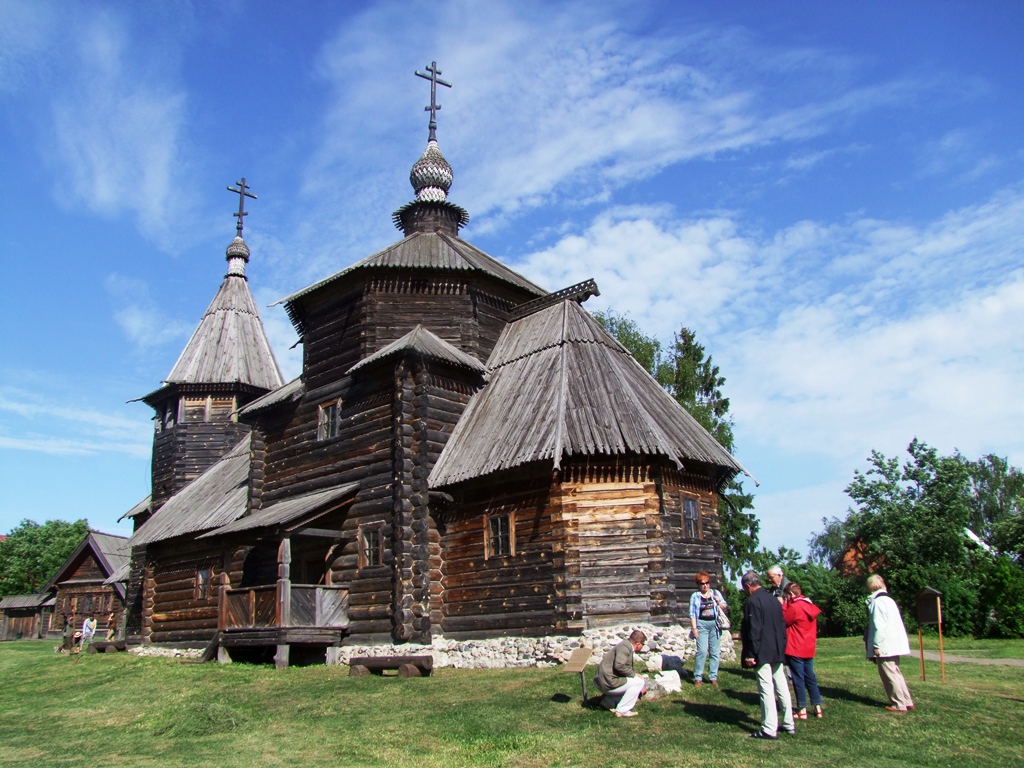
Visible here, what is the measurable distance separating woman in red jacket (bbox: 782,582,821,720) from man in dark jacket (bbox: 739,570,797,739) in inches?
37.2

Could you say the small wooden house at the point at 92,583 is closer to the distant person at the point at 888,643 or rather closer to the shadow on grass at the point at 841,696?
the shadow on grass at the point at 841,696

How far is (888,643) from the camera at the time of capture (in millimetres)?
10430

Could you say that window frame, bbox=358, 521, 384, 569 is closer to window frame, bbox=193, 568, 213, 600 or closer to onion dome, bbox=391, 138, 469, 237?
window frame, bbox=193, 568, 213, 600

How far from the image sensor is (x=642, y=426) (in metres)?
17.8

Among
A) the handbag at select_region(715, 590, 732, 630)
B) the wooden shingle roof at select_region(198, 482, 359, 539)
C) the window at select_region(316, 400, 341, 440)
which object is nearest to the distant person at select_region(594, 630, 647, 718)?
the handbag at select_region(715, 590, 732, 630)

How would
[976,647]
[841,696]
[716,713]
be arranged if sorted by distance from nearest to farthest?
[716,713] < [841,696] < [976,647]

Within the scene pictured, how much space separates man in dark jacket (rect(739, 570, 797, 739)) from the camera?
905 cm

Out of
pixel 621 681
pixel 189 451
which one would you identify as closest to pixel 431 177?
pixel 189 451

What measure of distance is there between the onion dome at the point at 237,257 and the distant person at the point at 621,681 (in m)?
33.3

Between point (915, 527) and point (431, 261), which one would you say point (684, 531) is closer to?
point (431, 261)

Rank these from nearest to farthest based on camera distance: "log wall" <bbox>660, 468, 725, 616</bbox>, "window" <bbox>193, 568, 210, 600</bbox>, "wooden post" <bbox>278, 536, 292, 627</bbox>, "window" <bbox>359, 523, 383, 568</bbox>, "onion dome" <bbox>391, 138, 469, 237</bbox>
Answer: "log wall" <bbox>660, 468, 725, 616</bbox>, "wooden post" <bbox>278, 536, 292, 627</bbox>, "window" <bbox>359, 523, 383, 568</bbox>, "window" <bbox>193, 568, 210, 600</bbox>, "onion dome" <bbox>391, 138, 469, 237</bbox>

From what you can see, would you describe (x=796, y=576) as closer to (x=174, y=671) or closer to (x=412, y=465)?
(x=412, y=465)

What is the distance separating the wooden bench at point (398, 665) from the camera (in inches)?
598

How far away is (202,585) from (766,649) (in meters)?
20.5
